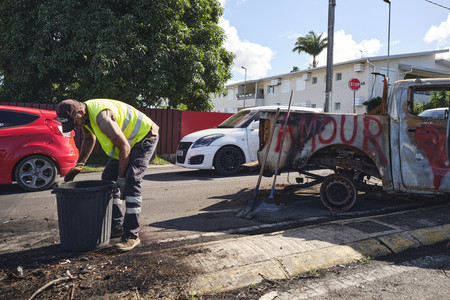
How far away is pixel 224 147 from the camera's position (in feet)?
28.5

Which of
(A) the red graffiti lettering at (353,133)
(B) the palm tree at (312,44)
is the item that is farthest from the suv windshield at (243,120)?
(B) the palm tree at (312,44)

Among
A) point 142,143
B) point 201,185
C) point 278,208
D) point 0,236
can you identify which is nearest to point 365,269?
point 278,208

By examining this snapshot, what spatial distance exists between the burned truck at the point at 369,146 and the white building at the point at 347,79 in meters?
16.7

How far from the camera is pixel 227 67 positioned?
16.2 m

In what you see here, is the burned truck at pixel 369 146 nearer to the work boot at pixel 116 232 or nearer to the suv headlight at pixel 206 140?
the work boot at pixel 116 232

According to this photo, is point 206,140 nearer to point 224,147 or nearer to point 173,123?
point 224,147

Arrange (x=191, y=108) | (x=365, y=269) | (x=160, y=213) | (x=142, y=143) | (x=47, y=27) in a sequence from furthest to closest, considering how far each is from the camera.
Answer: (x=191, y=108)
(x=47, y=27)
(x=160, y=213)
(x=142, y=143)
(x=365, y=269)

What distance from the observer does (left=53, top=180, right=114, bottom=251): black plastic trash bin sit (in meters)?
3.33

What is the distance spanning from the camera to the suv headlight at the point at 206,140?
8492 millimetres

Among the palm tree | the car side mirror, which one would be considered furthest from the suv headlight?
the palm tree

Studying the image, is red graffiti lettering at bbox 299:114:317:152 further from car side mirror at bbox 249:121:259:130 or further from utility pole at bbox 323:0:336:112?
utility pole at bbox 323:0:336:112

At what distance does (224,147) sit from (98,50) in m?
5.82

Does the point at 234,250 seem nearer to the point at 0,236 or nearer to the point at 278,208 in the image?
the point at 278,208

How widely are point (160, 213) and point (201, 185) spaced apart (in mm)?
2279
